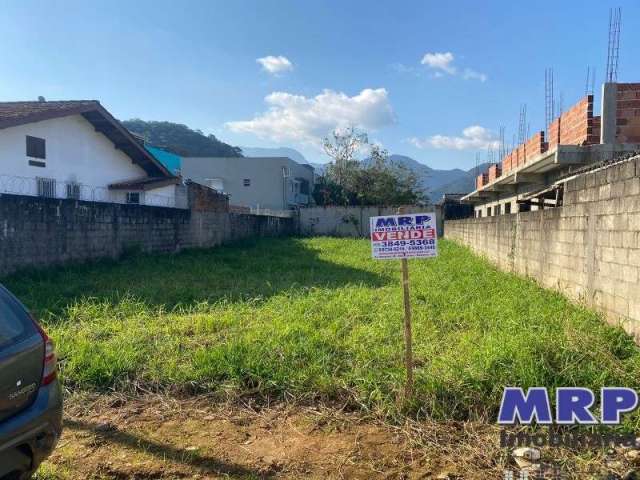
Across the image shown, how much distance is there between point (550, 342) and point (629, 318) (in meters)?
0.98

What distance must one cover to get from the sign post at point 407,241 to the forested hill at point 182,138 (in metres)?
45.9

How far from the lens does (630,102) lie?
Answer: 7113mm

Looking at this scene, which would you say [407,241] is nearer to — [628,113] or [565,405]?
[565,405]

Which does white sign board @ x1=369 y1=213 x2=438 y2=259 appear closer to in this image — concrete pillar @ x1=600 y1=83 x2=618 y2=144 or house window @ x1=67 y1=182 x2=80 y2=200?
concrete pillar @ x1=600 y1=83 x2=618 y2=144

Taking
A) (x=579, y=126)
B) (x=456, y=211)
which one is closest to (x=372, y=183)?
(x=456, y=211)

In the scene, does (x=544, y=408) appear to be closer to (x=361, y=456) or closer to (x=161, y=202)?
(x=361, y=456)

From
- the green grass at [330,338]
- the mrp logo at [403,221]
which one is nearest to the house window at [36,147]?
the green grass at [330,338]

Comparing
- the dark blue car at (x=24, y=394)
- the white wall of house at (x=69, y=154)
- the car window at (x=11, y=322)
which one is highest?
the white wall of house at (x=69, y=154)

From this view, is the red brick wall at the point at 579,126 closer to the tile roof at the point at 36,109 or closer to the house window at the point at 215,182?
the tile roof at the point at 36,109

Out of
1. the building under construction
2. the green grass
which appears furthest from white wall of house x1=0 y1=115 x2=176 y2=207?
the building under construction

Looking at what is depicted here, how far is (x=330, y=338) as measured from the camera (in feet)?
14.2

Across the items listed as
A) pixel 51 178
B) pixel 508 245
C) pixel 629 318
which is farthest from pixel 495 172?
pixel 51 178

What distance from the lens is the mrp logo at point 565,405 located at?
2812mm

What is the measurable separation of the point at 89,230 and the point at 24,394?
817cm
